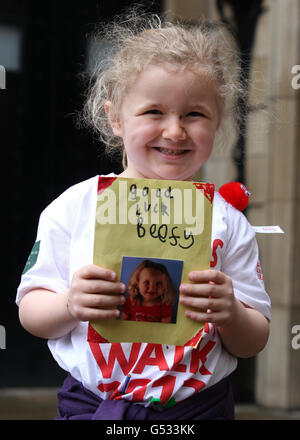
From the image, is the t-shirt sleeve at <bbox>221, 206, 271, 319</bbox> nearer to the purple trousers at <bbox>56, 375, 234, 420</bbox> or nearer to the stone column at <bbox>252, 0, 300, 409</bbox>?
the purple trousers at <bbox>56, 375, 234, 420</bbox>

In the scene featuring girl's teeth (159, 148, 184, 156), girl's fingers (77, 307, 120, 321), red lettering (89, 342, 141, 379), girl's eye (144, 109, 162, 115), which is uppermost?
girl's eye (144, 109, 162, 115)

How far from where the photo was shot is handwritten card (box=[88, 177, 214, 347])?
4.24 ft

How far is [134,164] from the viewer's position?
1594 millimetres

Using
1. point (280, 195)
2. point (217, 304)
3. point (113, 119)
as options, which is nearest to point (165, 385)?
point (217, 304)

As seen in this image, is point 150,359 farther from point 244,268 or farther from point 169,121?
point 169,121

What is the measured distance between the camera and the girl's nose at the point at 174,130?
1485 mm

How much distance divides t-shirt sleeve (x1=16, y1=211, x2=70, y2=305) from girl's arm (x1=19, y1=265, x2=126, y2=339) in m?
0.04

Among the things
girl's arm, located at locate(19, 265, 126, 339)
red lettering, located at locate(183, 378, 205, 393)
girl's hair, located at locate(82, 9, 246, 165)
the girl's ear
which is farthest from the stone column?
girl's arm, located at locate(19, 265, 126, 339)

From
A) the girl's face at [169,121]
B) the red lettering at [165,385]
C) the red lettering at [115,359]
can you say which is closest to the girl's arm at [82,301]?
the red lettering at [115,359]

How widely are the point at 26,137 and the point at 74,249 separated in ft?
8.21

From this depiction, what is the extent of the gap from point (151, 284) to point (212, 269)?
19 cm

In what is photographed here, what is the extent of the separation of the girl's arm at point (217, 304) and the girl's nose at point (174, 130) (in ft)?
1.21

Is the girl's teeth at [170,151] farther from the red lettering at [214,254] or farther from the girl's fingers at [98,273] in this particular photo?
the girl's fingers at [98,273]

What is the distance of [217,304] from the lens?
4.36 feet
